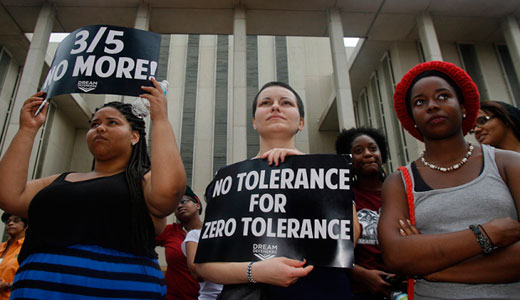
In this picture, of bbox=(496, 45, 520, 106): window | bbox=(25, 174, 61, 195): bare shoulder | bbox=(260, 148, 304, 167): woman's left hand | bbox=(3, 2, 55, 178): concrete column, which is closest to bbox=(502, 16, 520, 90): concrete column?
bbox=(496, 45, 520, 106): window

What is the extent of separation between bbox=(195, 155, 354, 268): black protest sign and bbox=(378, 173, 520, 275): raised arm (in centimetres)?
30

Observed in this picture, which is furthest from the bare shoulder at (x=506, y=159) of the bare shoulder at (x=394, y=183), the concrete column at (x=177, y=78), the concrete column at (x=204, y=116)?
the concrete column at (x=177, y=78)

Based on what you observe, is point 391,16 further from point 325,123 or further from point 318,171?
point 318,171

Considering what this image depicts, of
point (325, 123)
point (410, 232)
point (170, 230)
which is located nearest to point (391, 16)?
point (325, 123)

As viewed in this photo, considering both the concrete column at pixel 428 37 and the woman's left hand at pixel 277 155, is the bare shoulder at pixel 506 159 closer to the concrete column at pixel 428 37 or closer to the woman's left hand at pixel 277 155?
the woman's left hand at pixel 277 155

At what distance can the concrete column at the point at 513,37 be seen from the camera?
34.1 ft

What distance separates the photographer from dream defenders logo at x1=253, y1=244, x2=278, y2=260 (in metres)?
1.47

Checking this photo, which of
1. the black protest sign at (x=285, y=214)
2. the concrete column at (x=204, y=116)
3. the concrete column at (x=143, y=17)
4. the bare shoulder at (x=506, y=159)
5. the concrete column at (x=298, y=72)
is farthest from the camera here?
the concrete column at (x=298, y=72)

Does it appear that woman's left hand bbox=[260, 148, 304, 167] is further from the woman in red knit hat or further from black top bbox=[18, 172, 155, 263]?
black top bbox=[18, 172, 155, 263]

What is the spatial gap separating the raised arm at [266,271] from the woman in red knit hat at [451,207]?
532 millimetres

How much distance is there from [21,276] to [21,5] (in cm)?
1193

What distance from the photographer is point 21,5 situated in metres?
10.4

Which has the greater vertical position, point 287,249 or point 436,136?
point 436,136

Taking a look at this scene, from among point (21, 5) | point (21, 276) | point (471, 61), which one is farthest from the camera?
point (471, 61)
